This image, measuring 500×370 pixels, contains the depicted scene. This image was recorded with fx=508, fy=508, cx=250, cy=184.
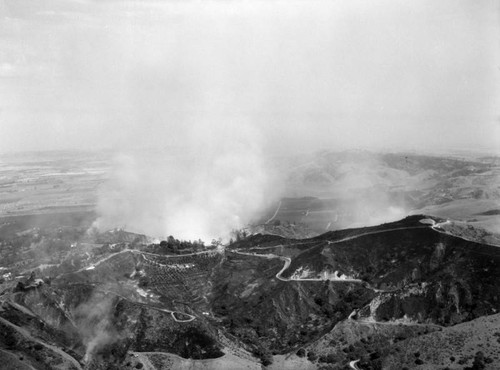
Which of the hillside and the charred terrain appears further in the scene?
the hillside

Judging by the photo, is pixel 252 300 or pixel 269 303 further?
pixel 252 300

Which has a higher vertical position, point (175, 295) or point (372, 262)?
point (372, 262)

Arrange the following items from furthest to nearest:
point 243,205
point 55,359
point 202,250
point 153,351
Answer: point 243,205, point 202,250, point 153,351, point 55,359

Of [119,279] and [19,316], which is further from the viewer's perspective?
[119,279]

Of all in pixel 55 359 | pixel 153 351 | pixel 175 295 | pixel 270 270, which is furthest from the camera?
pixel 270 270

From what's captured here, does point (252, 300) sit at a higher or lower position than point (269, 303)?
lower

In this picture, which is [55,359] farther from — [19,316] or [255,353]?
[255,353]

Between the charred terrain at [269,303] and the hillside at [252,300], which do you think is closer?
the charred terrain at [269,303]

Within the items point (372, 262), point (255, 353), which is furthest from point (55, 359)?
point (372, 262)
